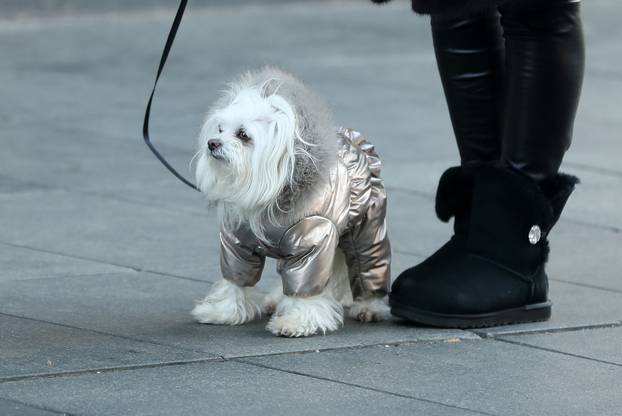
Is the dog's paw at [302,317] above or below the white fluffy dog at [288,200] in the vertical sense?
below

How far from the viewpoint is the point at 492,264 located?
432cm

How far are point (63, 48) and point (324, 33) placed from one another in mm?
2581

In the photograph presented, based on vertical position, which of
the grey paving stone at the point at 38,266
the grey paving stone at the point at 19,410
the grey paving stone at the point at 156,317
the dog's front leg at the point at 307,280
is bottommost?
the grey paving stone at the point at 38,266

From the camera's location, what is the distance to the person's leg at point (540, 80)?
164 inches

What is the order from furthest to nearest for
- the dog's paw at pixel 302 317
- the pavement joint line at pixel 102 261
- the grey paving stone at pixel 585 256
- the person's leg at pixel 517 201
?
the grey paving stone at pixel 585 256 < the pavement joint line at pixel 102 261 < the person's leg at pixel 517 201 < the dog's paw at pixel 302 317

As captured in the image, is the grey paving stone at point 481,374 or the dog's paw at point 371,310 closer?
the grey paving stone at point 481,374

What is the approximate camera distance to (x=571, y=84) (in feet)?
13.9

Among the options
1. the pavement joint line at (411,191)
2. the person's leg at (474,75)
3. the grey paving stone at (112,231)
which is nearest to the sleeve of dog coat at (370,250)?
the person's leg at (474,75)

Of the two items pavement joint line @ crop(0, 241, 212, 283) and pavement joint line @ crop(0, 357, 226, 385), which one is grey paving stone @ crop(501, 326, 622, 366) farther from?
pavement joint line @ crop(0, 241, 212, 283)

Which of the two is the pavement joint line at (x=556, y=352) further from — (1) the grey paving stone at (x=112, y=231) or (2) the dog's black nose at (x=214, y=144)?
(1) the grey paving stone at (x=112, y=231)

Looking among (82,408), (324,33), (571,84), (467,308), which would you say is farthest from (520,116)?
(324,33)

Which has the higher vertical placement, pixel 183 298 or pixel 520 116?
pixel 520 116

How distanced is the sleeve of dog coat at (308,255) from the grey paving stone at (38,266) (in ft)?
3.47

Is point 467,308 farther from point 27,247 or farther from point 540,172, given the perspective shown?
point 27,247
